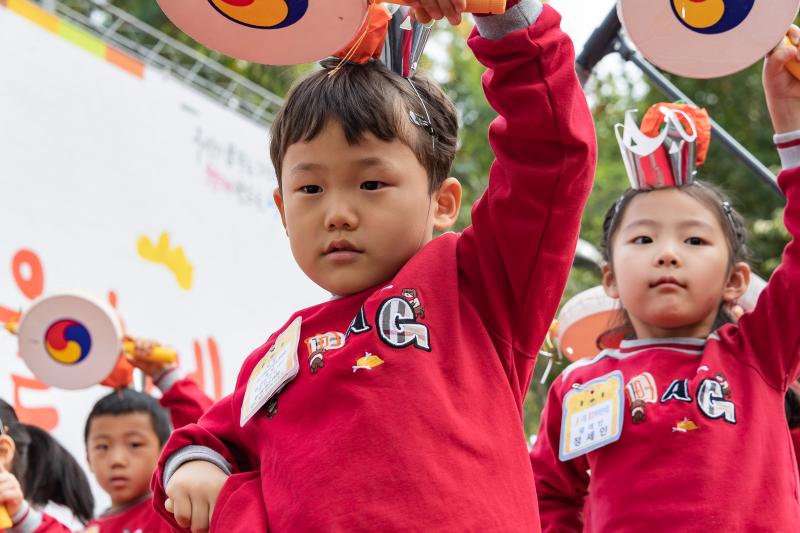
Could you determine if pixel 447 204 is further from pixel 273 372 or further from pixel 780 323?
pixel 780 323

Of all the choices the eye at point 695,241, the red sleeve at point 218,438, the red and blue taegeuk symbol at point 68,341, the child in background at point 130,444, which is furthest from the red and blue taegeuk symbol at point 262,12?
the child in background at point 130,444

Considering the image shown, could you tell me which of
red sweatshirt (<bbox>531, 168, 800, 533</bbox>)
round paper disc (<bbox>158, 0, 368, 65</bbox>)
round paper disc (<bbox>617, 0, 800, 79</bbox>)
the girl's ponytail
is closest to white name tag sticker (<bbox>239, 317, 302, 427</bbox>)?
round paper disc (<bbox>158, 0, 368, 65</bbox>)

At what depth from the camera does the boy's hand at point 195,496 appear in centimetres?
166

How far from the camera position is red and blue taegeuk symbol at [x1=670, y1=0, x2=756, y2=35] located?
5.49ft

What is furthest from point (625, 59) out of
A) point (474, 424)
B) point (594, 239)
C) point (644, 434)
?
point (594, 239)

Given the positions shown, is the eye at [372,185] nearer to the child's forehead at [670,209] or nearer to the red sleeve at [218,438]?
the red sleeve at [218,438]

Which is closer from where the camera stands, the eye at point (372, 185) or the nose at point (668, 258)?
the eye at point (372, 185)

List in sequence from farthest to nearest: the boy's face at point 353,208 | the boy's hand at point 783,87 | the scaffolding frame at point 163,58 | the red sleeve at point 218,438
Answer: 1. the scaffolding frame at point 163,58
2. the boy's hand at point 783,87
3. the red sleeve at point 218,438
4. the boy's face at point 353,208

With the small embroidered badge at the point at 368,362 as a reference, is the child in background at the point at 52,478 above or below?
below

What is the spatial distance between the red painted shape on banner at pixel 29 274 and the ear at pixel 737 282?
3.06 m

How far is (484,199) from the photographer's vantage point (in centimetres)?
170

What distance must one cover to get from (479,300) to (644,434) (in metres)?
0.68

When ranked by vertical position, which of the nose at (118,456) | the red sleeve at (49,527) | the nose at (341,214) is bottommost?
the red sleeve at (49,527)

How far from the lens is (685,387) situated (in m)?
2.23
